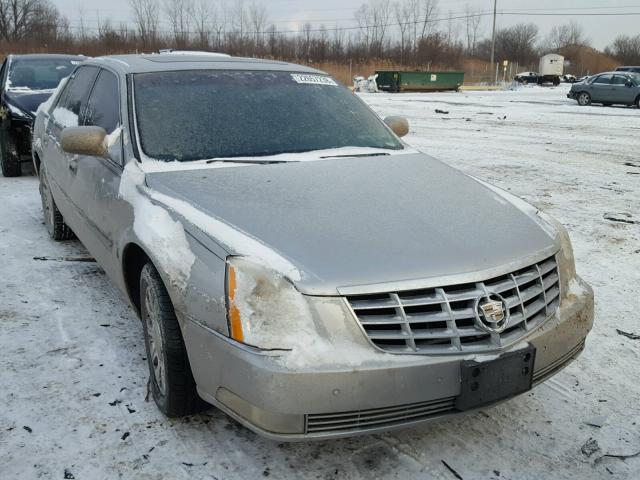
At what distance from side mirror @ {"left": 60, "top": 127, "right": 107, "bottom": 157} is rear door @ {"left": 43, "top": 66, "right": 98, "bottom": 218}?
0.68 metres

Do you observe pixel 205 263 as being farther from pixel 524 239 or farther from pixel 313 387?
pixel 524 239

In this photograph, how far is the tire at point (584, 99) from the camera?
24.3 metres

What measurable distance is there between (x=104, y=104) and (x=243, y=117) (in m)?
0.95

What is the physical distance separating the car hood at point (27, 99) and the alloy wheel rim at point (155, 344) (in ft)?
19.4

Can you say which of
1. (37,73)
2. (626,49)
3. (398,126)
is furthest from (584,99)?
(626,49)

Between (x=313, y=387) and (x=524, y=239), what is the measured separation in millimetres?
1115

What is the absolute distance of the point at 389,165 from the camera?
325 cm

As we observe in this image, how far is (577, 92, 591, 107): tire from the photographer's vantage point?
79.9 feet

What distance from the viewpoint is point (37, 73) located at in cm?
854

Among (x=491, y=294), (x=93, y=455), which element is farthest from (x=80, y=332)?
(x=491, y=294)

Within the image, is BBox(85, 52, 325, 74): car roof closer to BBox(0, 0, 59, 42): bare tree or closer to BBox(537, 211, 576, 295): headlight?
BBox(537, 211, 576, 295): headlight

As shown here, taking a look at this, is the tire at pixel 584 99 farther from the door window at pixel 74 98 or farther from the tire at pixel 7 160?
the door window at pixel 74 98

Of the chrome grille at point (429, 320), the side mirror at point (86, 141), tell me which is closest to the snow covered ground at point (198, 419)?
the chrome grille at point (429, 320)

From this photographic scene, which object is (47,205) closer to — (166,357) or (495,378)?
(166,357)
